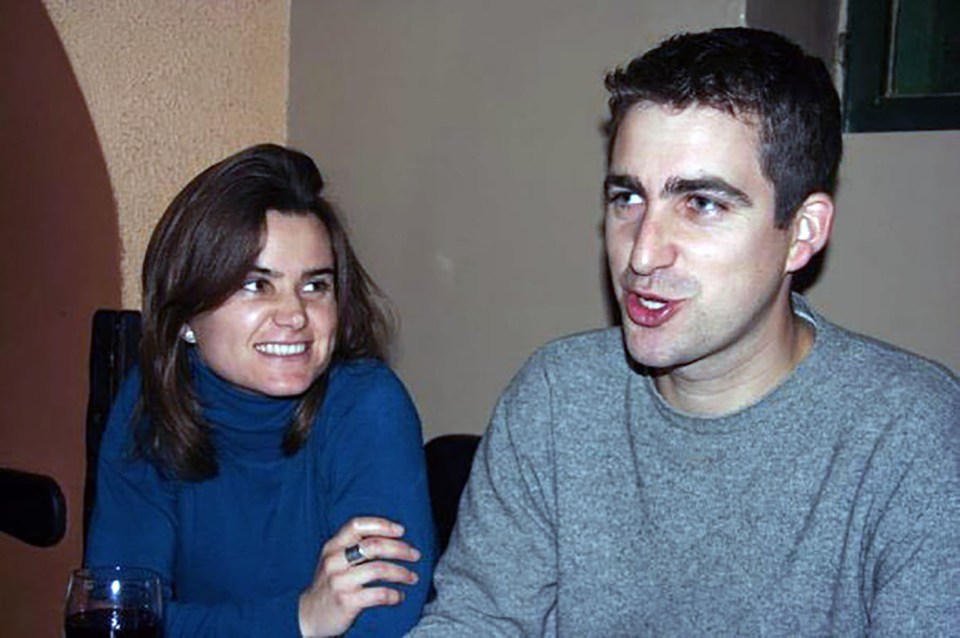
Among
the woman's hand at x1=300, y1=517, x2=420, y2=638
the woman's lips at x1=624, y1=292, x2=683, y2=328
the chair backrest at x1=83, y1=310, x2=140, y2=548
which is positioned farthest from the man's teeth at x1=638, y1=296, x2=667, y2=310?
the chair backrest at x1=83, y1=310, x2=140, y2=548

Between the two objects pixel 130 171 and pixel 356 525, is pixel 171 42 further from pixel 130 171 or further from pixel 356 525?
pixel 356 525

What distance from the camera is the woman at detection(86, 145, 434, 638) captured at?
5.68 feet

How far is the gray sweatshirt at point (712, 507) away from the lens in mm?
1277

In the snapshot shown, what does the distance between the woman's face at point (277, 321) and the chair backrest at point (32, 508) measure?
385 millimetres

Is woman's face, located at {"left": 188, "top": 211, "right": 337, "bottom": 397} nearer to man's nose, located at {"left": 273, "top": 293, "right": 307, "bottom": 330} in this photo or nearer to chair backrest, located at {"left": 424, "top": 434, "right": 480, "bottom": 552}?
man's nose, located at {"left": 273, "top": 293, "right": 307, "bottom": 330}

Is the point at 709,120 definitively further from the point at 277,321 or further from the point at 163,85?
the point at 163,85

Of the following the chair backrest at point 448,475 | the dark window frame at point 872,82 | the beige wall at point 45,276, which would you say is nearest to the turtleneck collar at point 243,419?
the chair backrest at point 448,475

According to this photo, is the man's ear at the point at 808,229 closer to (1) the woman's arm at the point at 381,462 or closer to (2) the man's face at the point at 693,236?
(2) the man's face at the point at 693,236

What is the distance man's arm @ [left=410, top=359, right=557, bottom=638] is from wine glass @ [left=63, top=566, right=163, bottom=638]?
1.21ft

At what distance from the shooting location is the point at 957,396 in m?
1.37

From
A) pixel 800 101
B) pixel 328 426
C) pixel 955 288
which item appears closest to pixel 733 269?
pixel 800 101

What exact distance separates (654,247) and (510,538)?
0.44 m

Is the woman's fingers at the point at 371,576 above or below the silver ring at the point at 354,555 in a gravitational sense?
below

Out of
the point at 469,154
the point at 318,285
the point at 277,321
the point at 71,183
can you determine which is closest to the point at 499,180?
the point at 469,154
